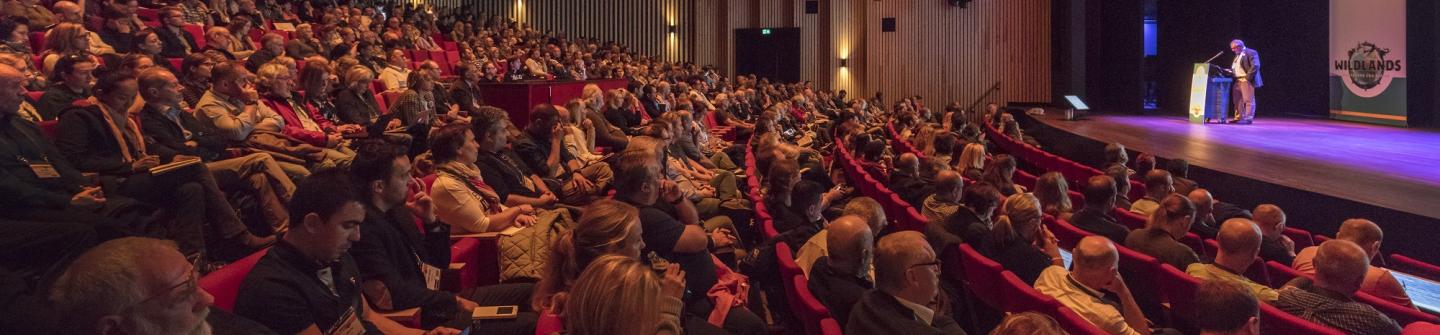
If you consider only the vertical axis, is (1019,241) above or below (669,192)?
below

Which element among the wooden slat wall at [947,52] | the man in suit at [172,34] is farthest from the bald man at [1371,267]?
the wooden slat wall at [947,52]

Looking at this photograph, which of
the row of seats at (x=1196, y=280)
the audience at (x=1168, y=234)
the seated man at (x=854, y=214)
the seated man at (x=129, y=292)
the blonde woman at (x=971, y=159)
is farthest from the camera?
the blonde woman at (x=971, y=159)

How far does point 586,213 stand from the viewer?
2402mm

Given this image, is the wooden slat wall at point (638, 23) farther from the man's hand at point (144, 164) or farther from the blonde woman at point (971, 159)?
the man's hand at point (144, 164)

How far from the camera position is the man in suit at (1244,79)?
11.0 metres

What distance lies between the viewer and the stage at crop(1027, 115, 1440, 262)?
4920 mm

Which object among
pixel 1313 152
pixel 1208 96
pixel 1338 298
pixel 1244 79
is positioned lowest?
pixel 1338 298

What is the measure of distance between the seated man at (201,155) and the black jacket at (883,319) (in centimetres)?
266

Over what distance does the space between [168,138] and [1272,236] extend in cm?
463

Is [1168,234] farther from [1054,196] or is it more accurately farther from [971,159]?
[971,159]

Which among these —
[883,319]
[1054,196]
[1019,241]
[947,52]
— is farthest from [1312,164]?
[947,52]

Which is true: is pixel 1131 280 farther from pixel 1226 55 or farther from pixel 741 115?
pixel 1226 55

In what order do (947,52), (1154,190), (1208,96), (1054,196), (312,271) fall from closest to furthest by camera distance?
(312,271) < (1054,196) < (1154,190) < (1208,96) < (947,52)

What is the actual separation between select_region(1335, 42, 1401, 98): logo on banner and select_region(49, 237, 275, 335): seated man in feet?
42.4
